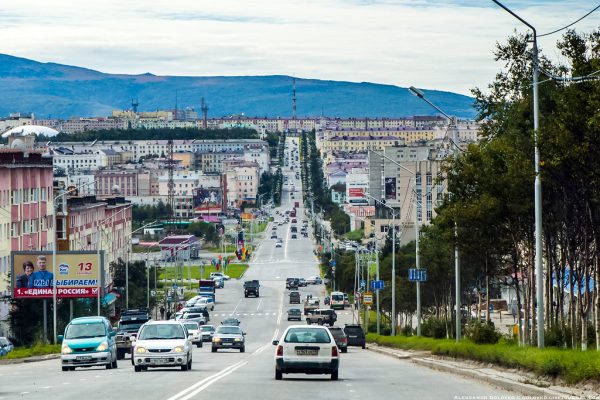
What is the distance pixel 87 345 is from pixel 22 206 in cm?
6213

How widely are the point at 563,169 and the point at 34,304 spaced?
163 ft

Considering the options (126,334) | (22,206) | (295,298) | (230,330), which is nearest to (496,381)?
(126,334)

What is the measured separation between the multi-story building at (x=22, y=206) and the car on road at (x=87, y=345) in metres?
46.6

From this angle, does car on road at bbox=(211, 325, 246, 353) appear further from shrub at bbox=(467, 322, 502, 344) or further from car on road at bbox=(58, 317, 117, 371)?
shrub at bbox=(467, 322, 502, 344)

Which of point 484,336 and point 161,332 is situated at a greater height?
point 161,332

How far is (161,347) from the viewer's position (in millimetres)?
38594

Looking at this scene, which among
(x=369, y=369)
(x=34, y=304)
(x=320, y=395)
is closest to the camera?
(x=320, y=395)

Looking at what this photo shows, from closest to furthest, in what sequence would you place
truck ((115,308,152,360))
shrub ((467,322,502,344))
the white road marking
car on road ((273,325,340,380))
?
1. the white road marking
2. car on road ((273,325,340,380))
3. shrub ((467,322,502,344))
4. truck ((115,308,152,360))

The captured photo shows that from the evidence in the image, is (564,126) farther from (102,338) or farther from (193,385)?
(102,338)

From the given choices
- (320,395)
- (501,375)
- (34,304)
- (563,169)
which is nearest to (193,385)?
(320,395)

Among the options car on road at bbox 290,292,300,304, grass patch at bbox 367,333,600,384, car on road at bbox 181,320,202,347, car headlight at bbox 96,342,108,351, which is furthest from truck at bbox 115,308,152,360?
car on road at bbox 290,292,300,304

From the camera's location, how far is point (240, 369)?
40.9 m

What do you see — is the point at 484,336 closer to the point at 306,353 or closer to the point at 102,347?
the point at 102,347

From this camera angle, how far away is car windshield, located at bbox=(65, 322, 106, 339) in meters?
42.4
